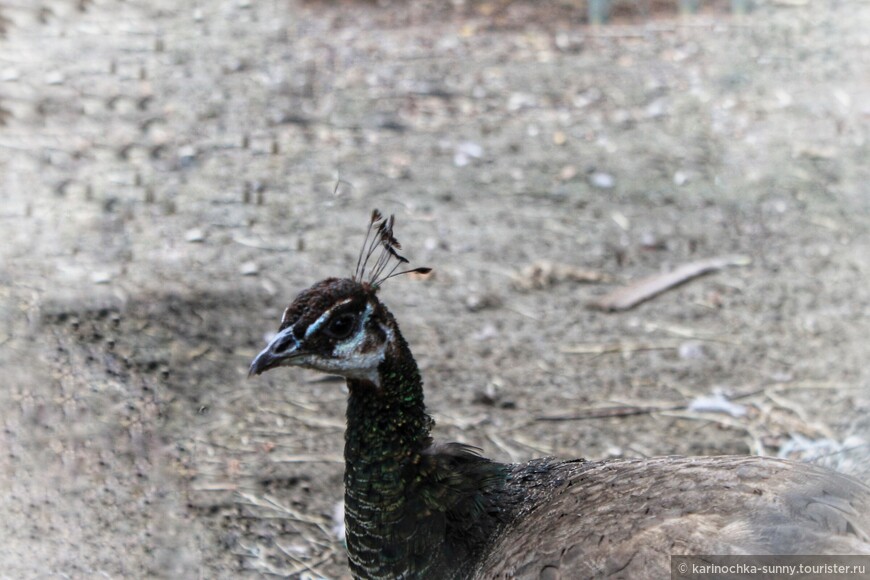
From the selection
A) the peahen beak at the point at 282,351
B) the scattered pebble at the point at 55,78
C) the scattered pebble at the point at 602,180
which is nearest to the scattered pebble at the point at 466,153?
the scattered pebble at the point at 602,180

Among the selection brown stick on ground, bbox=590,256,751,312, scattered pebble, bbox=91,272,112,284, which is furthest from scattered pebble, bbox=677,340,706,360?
scattered pebble, bbox=91,272,112,284

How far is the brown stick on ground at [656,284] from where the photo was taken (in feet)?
13.6

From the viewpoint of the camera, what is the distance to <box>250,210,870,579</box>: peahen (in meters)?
1.98

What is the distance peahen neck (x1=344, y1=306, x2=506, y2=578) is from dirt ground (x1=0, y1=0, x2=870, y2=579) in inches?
27.2

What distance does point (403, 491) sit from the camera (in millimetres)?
2312

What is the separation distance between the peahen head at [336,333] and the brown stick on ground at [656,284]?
6.64 feet

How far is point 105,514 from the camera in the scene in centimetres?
303

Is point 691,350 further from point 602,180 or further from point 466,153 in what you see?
point 466,153

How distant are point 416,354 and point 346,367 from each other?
1.59 metres

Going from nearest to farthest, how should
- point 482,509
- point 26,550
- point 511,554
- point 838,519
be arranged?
1. point 838,519
2. point 511,554
3. point 482,509
4. point 26,550

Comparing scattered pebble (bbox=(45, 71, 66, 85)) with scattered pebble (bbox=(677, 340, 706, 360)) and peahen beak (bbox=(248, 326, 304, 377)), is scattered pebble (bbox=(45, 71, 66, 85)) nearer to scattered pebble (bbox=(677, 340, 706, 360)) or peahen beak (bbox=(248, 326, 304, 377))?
scattered pebble (bbox=(677, 340, 706, 360))

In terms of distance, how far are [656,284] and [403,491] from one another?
224cm

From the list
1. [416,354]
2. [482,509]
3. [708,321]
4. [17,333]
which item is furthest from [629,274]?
[17,333]

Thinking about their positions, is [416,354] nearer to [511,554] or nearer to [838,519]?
[511,554]
